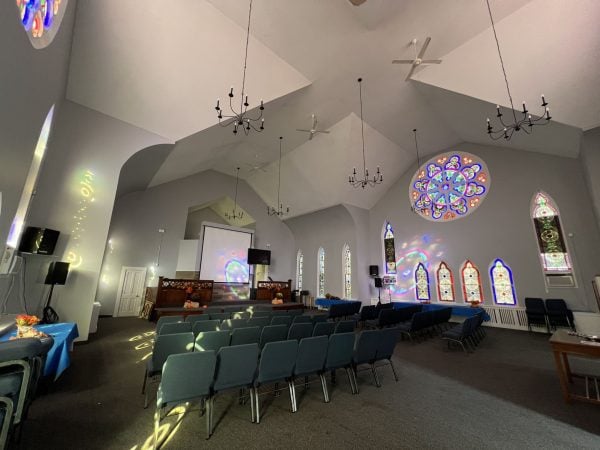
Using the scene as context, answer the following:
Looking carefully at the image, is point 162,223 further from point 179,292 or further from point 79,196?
point 79,196

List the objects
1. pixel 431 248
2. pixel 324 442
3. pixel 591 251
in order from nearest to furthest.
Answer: pixel 324 442 → pixel 591 251 → pixel 431 248

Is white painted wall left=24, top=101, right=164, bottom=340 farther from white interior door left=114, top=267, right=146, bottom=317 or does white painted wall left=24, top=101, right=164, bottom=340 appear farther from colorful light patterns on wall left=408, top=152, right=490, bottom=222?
colorful light patterns on wall left=408, top=152, right=490, bottom=222

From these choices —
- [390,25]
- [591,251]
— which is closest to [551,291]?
[591,251]

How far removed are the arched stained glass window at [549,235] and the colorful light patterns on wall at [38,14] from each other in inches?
436

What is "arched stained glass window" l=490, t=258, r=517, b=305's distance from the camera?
298 inches

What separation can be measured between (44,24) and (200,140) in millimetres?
3865

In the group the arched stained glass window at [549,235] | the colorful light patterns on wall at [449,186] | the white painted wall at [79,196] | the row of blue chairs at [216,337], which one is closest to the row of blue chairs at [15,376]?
the row of blue chairs at [216,337]

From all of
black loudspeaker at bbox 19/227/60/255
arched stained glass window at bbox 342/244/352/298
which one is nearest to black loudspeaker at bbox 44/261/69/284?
black loudspeaker at bbox 19/227/60/255

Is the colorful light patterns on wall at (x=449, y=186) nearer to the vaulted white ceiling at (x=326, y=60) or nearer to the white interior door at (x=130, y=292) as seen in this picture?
the vaulted white ceiling at (x=326, y=60)

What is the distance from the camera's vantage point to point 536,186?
24.5 ft

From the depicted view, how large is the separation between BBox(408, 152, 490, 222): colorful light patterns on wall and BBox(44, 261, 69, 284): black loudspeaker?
10927 mm

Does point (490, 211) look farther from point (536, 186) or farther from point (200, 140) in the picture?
point (200, 140)

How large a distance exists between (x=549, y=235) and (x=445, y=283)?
326 centimetres

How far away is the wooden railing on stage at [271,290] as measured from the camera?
11352mm
